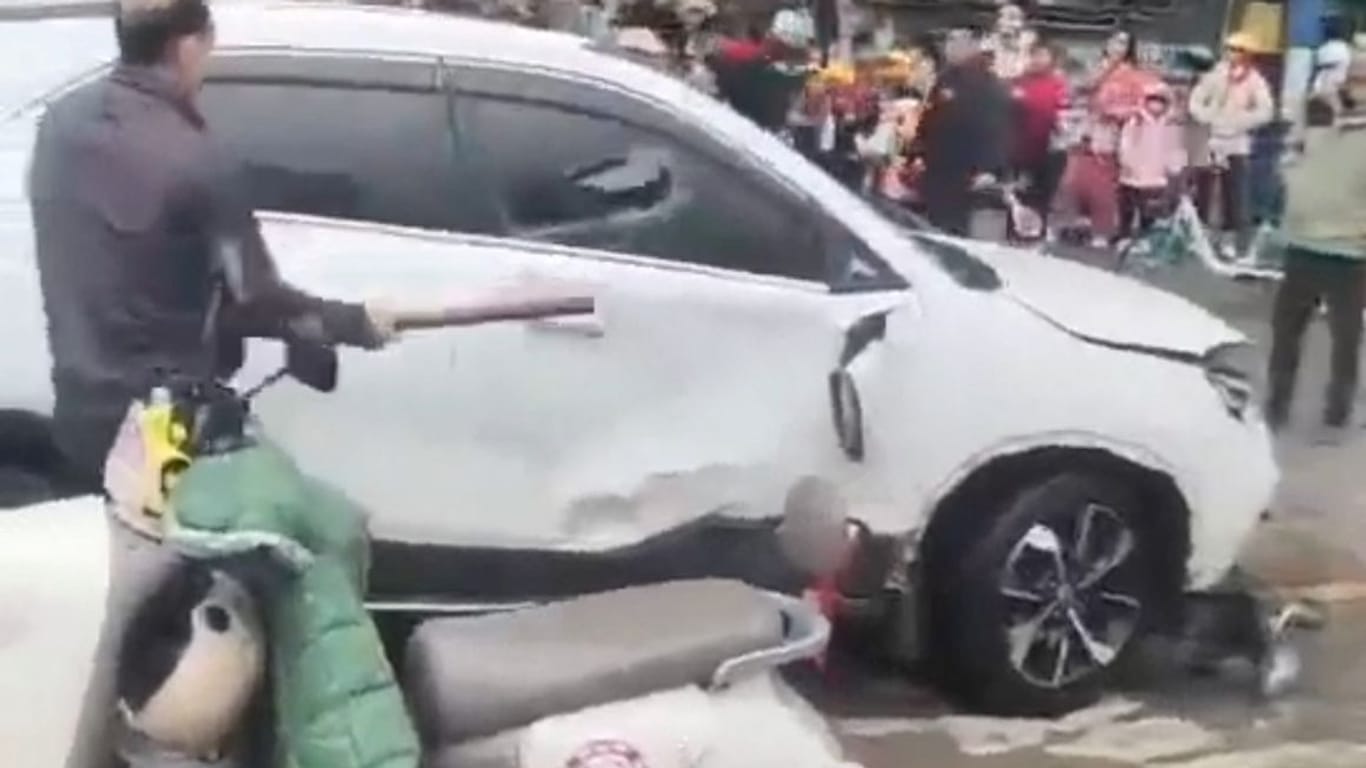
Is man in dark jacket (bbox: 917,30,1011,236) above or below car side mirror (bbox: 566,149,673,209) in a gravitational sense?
below

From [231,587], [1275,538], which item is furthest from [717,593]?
[1275,538]

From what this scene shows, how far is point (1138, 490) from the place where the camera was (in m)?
6.89

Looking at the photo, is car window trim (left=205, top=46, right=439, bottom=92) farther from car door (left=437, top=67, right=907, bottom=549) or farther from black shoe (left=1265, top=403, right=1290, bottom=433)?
black shoe (left=1265, top=403, right=1290, bottom=433)

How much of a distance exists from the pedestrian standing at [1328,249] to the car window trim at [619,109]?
3.96 m

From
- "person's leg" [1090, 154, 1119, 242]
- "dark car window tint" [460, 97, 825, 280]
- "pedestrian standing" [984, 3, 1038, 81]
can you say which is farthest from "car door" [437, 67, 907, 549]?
"person's leg" [1090, 154, 1119, 242]

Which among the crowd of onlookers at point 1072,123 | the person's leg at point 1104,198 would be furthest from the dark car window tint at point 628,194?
the person's leg at point 1104,198

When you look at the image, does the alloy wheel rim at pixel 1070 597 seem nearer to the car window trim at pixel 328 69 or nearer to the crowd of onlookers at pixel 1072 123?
the car window trim at pixel 328 69

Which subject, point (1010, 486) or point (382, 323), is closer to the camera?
point (382, 323)

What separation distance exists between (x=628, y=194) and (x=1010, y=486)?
1232 mm

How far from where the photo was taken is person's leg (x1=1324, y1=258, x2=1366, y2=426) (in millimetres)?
10516

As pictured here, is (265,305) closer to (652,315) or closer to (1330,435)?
(652,315)

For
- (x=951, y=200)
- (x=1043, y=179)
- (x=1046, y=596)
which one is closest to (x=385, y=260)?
(x=1046, y=596)

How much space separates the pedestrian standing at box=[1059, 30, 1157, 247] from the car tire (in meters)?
9.20

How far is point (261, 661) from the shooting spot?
4074mm
